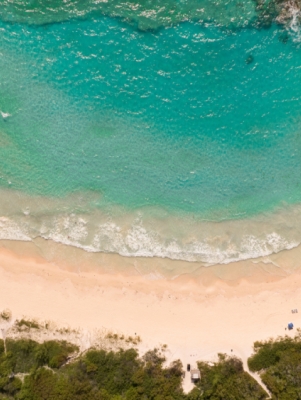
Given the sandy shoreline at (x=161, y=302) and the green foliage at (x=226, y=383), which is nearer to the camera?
the green foliage at (x=226, y=383)

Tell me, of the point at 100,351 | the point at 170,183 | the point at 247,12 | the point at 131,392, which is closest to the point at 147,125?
the point at 170,183

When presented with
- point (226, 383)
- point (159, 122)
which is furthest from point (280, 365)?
point (159, 122)

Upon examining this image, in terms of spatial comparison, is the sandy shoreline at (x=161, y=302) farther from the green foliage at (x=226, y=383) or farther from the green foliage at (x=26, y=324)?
the green foliage at (x=226, y=383)

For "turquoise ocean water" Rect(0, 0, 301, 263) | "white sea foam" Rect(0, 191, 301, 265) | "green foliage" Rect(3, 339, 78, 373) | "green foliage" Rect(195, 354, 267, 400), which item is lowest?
"green foliage" Rect(195, 354, 267, 400)

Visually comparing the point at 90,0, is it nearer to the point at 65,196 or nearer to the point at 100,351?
the point at 65,196

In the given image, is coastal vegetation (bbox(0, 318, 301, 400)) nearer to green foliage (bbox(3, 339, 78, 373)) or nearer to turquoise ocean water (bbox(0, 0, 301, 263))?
green foliage (bbox(3, 339, 78, 373))

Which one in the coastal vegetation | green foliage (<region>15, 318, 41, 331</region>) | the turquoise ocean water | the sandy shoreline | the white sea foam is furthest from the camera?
the turquoise ocean water

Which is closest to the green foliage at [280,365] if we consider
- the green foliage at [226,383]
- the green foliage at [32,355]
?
the green foliage at [226,383]

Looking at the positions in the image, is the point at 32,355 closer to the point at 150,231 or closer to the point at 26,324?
the point at 26,324

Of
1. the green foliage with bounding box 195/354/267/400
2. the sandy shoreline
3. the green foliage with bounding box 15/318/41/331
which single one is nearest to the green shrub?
the sandy shoreline
